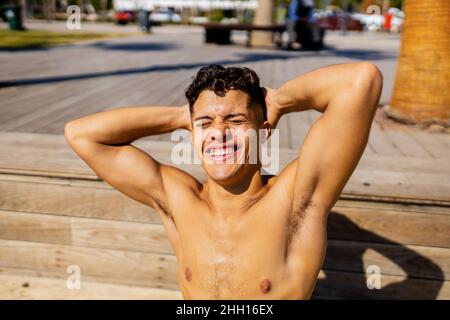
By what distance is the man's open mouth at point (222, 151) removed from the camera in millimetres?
1533

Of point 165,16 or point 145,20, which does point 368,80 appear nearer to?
point 145,20

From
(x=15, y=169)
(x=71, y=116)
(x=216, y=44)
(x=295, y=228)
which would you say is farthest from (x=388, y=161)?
(x=216, y=44)

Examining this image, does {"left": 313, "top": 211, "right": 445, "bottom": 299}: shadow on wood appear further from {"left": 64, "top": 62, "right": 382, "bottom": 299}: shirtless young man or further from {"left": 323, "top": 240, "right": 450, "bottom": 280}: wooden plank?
{"left": 64, "top": 62, "right": 382, "bottom": 299}: shirtless young man

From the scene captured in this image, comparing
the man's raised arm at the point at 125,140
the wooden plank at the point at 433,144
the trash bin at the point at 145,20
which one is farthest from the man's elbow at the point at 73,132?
the trash bin at the point at 145,20

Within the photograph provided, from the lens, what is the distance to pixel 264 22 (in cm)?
1494

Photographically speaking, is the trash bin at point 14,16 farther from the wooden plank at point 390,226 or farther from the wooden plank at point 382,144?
the wooden plank at point 390,226

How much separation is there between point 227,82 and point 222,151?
11.2 inches

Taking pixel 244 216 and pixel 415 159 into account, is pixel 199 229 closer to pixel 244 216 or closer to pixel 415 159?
pixel 244 216

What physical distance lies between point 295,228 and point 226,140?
465mm

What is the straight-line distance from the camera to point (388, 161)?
2965 millimetres

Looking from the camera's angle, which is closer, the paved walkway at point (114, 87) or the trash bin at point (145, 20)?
the paved walkway at point (114, 87)

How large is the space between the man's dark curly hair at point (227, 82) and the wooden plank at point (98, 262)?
53.2 inches

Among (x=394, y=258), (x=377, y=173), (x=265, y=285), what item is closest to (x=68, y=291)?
(x=265, y=285)

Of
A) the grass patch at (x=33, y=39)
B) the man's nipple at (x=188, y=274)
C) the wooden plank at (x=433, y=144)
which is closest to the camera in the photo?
the man's nipple at (x=188, y=274)
